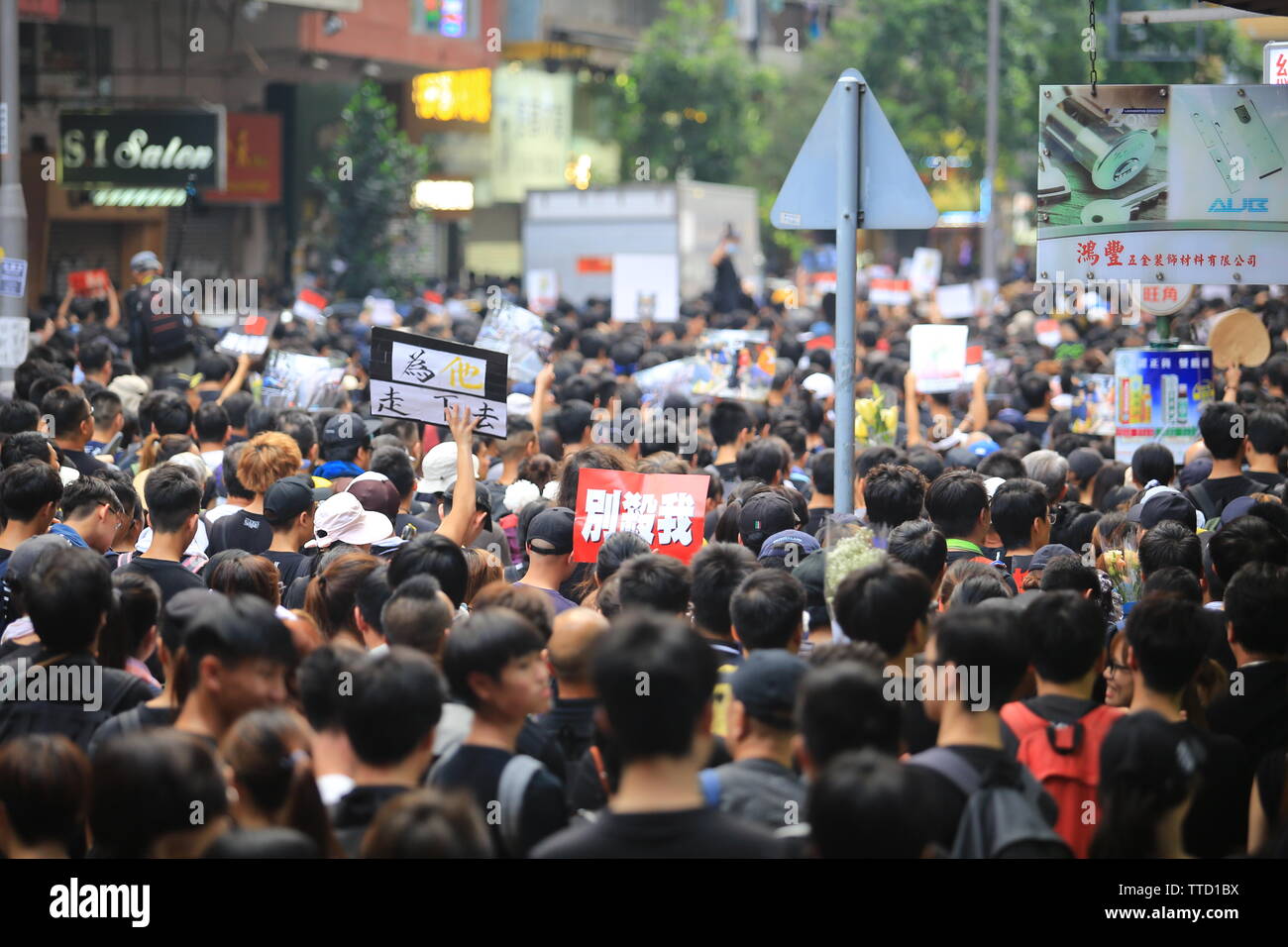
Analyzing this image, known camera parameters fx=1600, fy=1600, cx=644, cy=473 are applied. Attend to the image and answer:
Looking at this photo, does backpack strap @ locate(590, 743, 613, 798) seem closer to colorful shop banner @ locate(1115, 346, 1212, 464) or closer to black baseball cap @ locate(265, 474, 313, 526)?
black baseball cap @ locate(265, 474, 313, 526)

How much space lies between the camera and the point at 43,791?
3590 mm

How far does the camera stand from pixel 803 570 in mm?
5613

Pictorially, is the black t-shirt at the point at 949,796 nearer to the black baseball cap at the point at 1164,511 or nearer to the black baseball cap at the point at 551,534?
the black baseball cap at the point at 551,534

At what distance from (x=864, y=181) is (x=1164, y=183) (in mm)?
1972

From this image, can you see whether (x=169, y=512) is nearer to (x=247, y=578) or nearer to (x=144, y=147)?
(x=247, y=578)

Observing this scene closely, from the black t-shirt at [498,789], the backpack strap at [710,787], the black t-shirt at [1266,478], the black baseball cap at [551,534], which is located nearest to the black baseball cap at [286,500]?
the black baseball cap at [551,534]

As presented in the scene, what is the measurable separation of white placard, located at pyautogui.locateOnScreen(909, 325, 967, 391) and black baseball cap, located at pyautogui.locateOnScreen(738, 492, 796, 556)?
4.61 m

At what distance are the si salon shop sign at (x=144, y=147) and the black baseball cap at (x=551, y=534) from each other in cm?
1402

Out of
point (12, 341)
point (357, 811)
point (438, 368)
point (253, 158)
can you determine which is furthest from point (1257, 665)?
point (253, 158)

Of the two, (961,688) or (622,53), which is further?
(622,53)

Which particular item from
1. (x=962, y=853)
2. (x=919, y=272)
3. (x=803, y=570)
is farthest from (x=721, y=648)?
(x=919, y=272)

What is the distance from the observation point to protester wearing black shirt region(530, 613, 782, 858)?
317 centimetres
